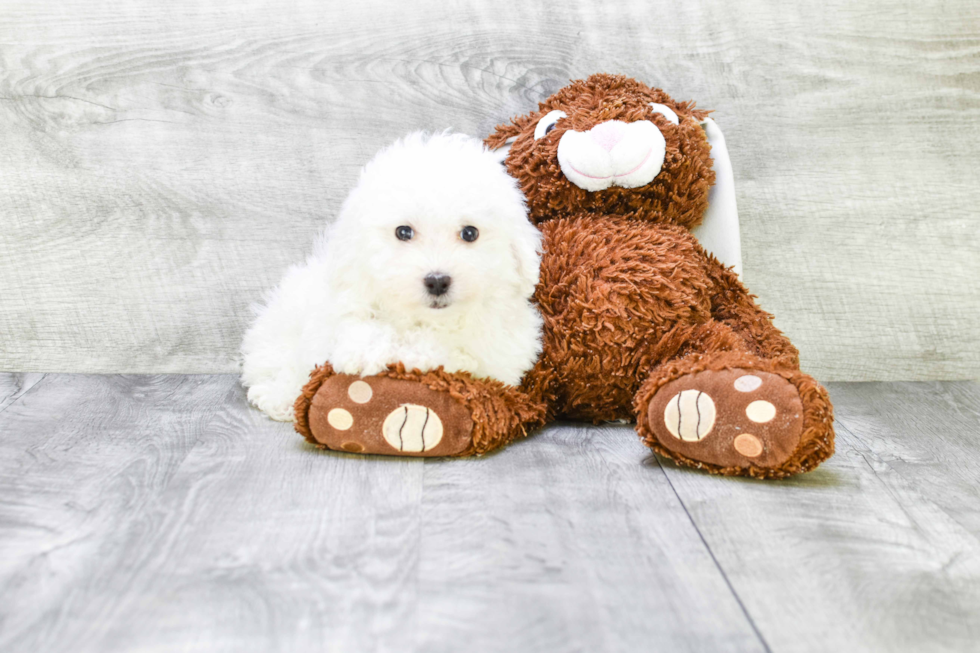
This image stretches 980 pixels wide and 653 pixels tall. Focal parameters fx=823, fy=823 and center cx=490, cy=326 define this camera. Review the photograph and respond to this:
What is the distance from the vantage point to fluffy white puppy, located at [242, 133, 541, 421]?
1.00 meters

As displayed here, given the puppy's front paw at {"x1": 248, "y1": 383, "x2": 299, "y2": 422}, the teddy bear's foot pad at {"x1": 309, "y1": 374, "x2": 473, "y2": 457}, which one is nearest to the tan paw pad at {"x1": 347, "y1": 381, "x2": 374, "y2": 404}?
the teddy bear's foot pad at {"x1": 309, "y1": 374, "x2": 473, "y2": 457}

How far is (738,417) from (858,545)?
20cm

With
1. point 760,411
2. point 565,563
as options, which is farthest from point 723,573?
point 760,411

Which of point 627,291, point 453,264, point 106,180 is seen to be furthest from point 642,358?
point 106,180

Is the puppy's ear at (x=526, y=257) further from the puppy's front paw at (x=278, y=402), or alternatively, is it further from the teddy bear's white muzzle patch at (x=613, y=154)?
the puppy's front paw at (x=278, y=402)

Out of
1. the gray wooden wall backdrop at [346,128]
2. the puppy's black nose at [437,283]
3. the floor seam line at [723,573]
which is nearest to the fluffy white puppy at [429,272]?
the puppy's black nose at [437,283]

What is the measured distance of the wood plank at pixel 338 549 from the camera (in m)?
0.69

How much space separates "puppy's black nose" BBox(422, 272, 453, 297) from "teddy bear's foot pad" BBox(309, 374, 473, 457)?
4.9 inches

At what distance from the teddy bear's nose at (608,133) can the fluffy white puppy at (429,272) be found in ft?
0.54

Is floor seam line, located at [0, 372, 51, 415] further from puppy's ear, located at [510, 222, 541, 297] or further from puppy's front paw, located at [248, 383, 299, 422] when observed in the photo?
puppy's ear, located at [510, 222, 541, 297]

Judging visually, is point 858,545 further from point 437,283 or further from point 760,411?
point 437,283

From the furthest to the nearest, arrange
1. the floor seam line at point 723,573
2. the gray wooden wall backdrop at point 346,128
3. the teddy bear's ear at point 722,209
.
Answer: the gray wooden wall backdrop at point 346,128
the teddy bear's ear at point 722,209
the floor seam line at point 723,573

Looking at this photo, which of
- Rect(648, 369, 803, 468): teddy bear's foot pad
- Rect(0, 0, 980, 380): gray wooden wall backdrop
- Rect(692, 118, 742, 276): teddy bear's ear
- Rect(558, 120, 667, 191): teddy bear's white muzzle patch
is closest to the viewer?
Rect(648, 369, 803, 468): teddy bear's foot pad

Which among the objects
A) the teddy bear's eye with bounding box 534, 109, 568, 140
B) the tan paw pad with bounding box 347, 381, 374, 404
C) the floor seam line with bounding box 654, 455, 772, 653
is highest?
the teddy bear's eye with bounding box 534, 109, 568, 140
